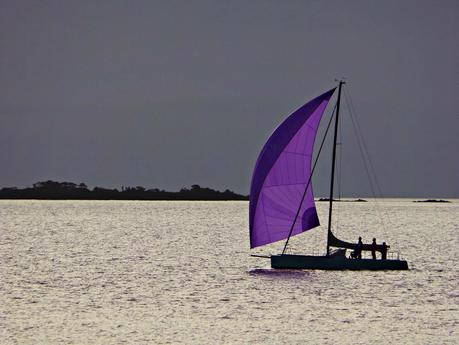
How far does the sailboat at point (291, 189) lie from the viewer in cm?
4466

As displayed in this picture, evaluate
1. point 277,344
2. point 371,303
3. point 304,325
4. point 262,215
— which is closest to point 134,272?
point 262,215

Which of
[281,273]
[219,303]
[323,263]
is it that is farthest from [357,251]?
[219,303]

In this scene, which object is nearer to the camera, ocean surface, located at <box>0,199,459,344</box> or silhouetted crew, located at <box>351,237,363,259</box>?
ocean surface, located at <box>0,199,459,344</box>

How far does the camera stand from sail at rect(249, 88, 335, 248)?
44.6 metres

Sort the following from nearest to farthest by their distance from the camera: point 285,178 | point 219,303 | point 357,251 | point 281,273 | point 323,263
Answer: point 219,303 < point 285,178 < point 323,263 < point 357,251 < point 281,273

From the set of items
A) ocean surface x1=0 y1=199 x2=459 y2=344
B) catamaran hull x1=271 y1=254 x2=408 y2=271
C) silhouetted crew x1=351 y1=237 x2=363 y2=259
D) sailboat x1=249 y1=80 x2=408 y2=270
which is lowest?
ocean surface x1=0 y1=199 x2=459 y2=344

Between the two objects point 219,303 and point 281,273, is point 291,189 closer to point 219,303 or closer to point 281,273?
point 281,273

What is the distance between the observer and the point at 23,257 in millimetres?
65438

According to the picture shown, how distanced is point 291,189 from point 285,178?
31.2 inches

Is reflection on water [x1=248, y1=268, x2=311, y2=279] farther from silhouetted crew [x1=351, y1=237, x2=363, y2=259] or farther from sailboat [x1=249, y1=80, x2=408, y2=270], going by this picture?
silhouetted crew [x1=351, y1=237, x2=363, y2=259]

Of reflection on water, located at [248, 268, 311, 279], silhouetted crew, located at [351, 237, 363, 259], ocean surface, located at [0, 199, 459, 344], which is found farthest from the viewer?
reflection on water, located at [248, 268, 311, 279]

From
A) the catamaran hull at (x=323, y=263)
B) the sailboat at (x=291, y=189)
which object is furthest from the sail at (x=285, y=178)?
the catamaran hull at (x=323, y=263)

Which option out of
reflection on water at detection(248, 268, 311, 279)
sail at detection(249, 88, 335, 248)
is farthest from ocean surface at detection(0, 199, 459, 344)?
sail at detection(249, 88, 335, 248)

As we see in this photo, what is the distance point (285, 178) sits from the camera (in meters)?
45.1
